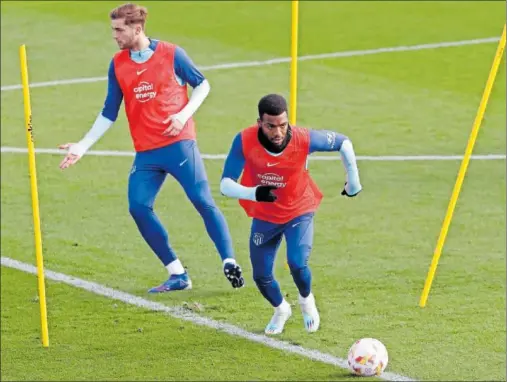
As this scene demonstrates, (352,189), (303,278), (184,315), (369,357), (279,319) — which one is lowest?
(184,315)

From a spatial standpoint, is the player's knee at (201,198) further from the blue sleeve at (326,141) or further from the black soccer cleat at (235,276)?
the blue sleeve at (326,141)

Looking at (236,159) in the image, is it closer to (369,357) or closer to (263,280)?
(263,280)

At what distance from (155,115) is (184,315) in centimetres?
291

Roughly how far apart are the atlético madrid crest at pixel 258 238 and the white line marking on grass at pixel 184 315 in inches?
62.5

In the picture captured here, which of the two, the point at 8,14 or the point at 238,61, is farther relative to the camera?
the point at 8,14

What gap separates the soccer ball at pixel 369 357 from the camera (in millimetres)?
13438

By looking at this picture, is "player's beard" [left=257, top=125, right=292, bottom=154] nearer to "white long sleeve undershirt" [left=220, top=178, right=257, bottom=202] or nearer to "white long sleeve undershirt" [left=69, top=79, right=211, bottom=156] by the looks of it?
"white long sleeve undershirt" [left=220, top=178, right=257, bottom=202]

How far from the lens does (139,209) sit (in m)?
14.2

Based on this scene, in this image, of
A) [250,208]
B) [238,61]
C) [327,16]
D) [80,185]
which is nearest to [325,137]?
[250,208]

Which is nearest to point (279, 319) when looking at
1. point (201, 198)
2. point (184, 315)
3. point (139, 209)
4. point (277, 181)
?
point (184, 315)

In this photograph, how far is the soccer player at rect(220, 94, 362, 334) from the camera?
12.1 metres

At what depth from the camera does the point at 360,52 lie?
2691 centimetres

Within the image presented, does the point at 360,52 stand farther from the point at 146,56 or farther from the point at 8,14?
the point at 146,56

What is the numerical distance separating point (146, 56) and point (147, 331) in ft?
11.1
